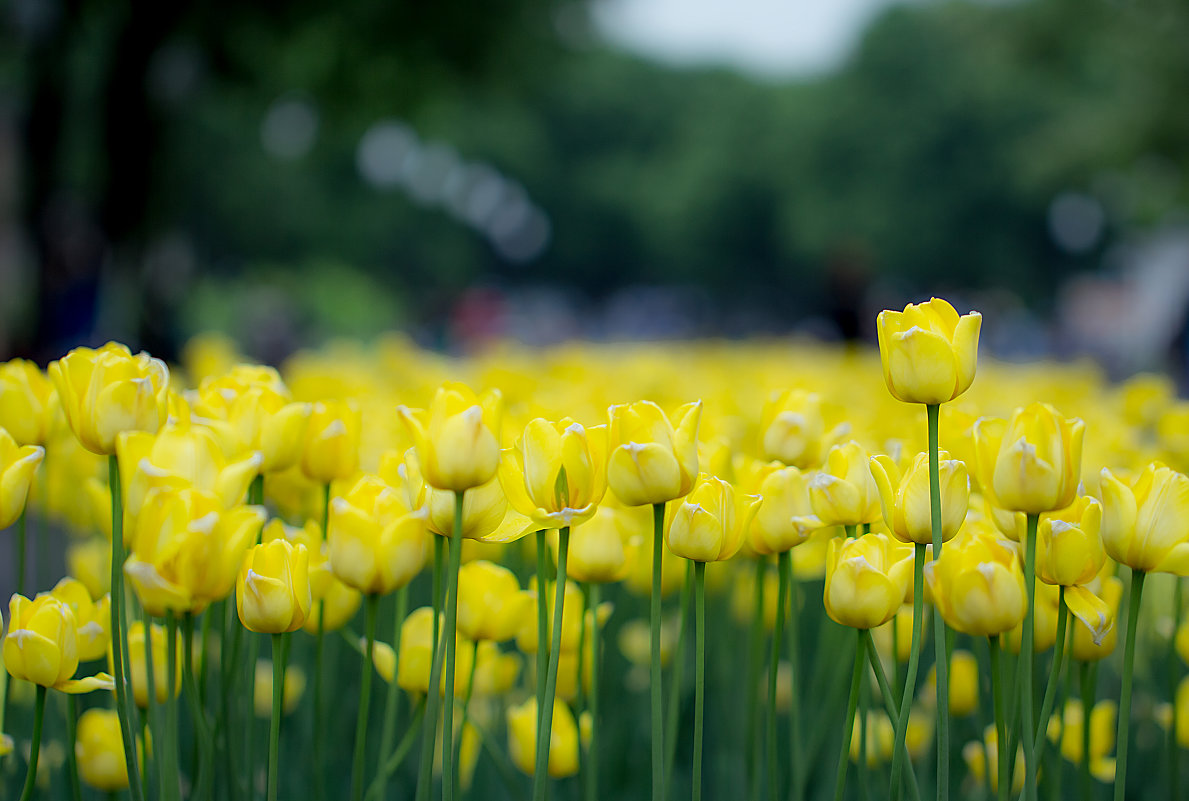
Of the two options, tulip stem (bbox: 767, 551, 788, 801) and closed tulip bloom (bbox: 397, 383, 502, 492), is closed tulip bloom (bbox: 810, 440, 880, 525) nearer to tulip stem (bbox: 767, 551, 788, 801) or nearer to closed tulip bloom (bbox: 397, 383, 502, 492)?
tulip stem (bbox: 767, 551, 788, 801)

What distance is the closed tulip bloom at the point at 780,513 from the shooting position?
1.27 metres

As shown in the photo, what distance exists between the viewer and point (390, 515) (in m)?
1.15

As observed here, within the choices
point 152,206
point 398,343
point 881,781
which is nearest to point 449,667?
point 881,781

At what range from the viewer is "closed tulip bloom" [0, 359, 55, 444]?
4.65ft

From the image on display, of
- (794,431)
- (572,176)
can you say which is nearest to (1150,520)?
(794,431)

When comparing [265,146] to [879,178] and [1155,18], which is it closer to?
[879,178]

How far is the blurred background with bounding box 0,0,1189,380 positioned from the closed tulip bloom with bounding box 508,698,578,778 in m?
7.42

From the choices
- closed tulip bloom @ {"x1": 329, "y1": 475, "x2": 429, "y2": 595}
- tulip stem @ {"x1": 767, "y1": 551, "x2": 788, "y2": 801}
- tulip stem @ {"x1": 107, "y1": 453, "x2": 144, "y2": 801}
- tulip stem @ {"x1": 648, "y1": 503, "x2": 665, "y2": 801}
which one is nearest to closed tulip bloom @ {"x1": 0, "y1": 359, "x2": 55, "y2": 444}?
tulip stem @ {"x1": 107, "y1": 453, "x2": 144, "y2": 801}

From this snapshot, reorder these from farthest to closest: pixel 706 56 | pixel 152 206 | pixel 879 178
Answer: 1. pixel 706 56
2. pixel 879 178
3. pixel 152 206

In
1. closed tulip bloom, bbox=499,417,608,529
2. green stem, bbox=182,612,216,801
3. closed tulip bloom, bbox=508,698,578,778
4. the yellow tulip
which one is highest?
closed tulip bloom, bbox=499,417,608,529

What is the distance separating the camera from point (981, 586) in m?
1.10

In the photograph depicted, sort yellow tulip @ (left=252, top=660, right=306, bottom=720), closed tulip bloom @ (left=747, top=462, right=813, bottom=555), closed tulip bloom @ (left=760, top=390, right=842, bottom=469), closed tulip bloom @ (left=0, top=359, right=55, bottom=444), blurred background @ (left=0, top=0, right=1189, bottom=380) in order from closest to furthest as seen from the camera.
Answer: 1. closed tulip bloom @ (left=747, top=462, right=813, bottom=555)
2. closed tulip bloom @ (left=0, top=359, right=55, bottom=444)
3. closed tulip bloom @ (left=760, top=390, right=842, bottom=469)
4. yellow tulip @ (left=252, top=660, right=306, bottom=720)
5. blurred background @ (left=0, top=0, right=1189, bottom=380)

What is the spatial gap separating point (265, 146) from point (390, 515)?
2835 centimetres

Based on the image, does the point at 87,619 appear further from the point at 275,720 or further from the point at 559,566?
the point at 559,566
